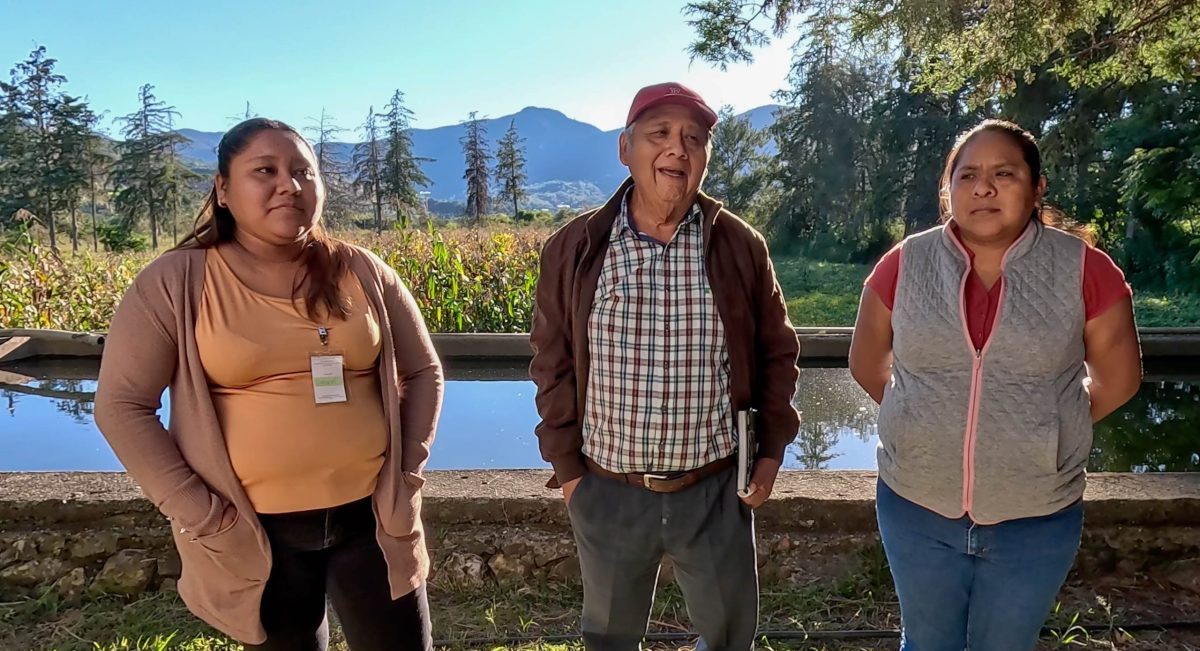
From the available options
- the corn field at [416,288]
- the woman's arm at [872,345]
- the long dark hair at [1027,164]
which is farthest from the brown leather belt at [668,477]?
the corn field at [416,288]

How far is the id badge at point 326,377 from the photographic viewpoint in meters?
1.40

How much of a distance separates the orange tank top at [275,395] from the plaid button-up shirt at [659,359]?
504 mm

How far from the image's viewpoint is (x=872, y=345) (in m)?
1.57

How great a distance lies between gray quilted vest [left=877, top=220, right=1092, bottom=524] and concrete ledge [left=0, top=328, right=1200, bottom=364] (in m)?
4.36

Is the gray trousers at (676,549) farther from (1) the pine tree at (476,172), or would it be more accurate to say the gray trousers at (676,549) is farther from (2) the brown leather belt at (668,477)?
(1) the pine tree at (476,172)

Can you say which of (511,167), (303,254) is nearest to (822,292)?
(303,254)

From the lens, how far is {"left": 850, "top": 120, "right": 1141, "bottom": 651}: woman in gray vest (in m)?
1.34

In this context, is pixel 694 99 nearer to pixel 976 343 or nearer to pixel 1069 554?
pixel 976 343

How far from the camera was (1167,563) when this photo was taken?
2289 millimetres

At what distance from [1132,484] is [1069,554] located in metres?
1.27

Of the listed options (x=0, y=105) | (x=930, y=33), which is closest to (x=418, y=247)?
(x=930, y=33)

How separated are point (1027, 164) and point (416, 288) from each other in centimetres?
594

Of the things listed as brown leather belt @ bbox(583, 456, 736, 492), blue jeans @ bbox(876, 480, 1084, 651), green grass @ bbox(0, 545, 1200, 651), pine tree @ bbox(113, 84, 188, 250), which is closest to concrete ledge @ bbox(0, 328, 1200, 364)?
green grass @ bbox(0, 545, 1200, 651)

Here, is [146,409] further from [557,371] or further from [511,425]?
[511,425]
